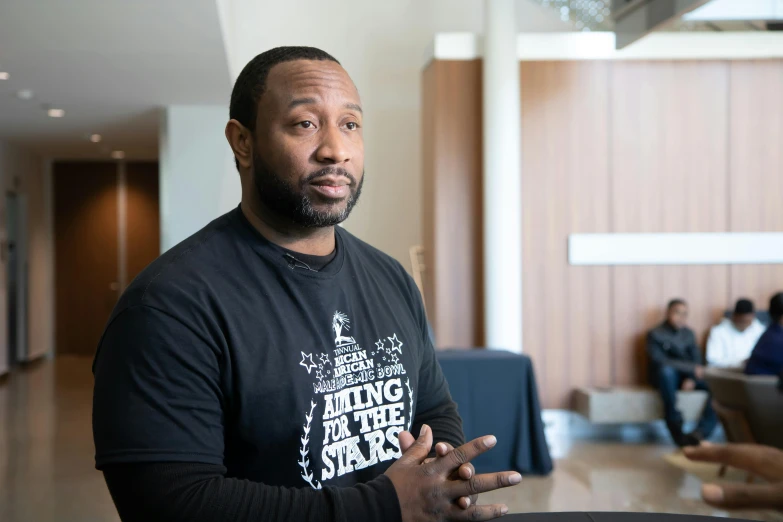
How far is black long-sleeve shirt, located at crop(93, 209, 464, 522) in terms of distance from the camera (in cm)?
114

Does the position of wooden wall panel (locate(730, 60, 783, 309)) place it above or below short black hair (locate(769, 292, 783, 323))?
above

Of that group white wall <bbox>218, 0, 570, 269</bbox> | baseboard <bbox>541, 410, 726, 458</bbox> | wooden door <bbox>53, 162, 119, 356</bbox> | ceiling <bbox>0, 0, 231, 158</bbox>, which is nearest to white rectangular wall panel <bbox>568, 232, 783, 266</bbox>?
baseboard <bbox>541, 410, 726, 458</bbox>

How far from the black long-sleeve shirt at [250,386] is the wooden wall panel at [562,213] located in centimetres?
545

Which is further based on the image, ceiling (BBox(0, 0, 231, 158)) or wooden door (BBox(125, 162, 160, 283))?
wooden door (BBox(125, 162, 160, 283))

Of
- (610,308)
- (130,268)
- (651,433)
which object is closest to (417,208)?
(610,308)

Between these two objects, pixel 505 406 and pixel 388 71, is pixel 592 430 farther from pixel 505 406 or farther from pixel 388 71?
pixel 388 71

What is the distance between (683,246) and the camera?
6.89 m

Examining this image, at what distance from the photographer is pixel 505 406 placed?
218 inches

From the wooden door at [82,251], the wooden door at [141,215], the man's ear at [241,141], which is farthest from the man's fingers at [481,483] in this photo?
the wooden door at [82,251]

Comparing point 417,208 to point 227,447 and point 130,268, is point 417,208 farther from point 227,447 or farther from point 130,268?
point 227,447

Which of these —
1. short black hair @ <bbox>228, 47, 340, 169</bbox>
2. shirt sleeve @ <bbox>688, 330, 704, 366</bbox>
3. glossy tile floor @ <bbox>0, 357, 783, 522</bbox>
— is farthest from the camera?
shirt sleeve @ <bbox>688, 330, 704, 366</bbox>

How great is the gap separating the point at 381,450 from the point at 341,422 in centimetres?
11

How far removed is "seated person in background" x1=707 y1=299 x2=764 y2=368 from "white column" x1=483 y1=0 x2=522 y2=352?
5.40 ft

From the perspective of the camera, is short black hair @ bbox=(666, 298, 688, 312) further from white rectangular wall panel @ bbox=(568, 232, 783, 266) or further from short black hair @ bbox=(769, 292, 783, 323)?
short black hair @ bbox=(769, 292, 783, 323)
